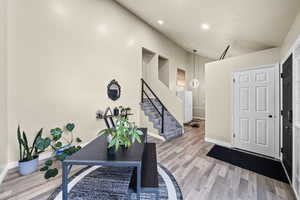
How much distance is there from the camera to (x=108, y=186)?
71.5 inches

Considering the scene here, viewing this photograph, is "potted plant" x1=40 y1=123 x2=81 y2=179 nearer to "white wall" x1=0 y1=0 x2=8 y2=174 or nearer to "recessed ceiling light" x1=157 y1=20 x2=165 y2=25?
"white wall" x1=0 y1=0 x2=8 y2=174

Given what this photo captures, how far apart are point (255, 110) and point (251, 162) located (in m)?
1.19

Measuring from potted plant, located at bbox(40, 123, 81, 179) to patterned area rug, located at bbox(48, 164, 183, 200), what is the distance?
0.48 m

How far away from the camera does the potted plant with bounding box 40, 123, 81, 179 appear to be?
2145 millimetres

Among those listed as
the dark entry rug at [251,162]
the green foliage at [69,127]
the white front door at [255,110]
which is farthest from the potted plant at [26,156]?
the white front door at [255,110]

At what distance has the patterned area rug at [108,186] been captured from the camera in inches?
64.2

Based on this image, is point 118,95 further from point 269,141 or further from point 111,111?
point 269,141

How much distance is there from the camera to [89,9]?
10.3 feet

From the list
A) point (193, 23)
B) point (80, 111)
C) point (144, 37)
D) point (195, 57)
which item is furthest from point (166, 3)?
point (195, 57)

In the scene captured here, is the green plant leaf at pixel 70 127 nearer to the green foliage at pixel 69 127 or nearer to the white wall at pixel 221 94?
the green foliage at pixel 69 127

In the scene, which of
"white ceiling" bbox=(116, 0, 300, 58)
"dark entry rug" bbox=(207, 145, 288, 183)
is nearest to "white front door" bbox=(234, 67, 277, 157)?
"dark entry rug" bbox=(207, 145, 288, 183)

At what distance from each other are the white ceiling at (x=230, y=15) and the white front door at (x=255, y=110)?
83cm

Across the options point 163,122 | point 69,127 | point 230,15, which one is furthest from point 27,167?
point 230,15

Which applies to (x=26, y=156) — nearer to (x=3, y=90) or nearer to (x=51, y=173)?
(x=51, y=173)
